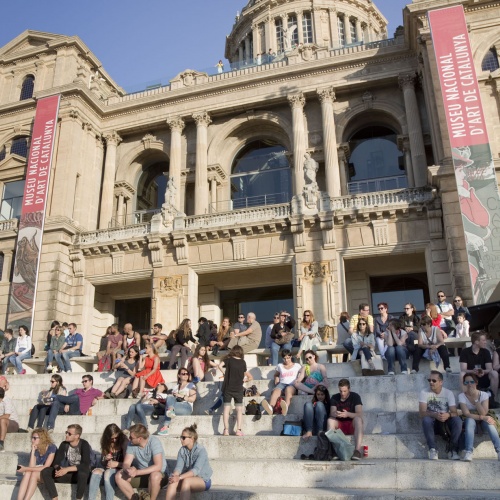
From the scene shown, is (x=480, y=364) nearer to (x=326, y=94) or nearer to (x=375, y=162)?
(x=375, y=162)

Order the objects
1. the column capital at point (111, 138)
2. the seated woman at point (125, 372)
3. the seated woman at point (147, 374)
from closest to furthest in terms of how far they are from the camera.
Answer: the seated woman at point (147, 374), the seated woman at point (125, 372), the column capital at point (111, 138)

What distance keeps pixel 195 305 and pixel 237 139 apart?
1057cm

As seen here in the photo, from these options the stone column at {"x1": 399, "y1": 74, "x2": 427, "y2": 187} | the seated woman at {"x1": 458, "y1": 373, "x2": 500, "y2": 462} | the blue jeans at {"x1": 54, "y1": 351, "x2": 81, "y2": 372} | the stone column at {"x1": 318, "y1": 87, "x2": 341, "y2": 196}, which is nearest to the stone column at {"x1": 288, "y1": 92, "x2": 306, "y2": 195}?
the stone column at {"x1": 318, "y1": 87, "x2": 341, "y2": 196}

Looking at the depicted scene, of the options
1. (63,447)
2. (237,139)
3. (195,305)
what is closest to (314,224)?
(195,305)

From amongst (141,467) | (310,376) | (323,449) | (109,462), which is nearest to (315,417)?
(323,449)

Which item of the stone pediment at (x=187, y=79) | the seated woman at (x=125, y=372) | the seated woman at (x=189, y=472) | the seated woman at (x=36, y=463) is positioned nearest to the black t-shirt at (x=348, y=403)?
the seated woman at (x=189, y=472)

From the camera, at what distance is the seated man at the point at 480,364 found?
9.94 metres

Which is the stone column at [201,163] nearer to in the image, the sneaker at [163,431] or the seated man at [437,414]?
the sneaker at [163,431]

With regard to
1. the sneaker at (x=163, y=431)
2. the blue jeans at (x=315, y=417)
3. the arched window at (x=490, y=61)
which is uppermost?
the arched window at (x=490, y=61)

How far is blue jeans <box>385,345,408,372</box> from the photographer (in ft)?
39.7

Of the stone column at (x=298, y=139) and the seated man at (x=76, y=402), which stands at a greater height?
the stone column at (x=298, y=139)

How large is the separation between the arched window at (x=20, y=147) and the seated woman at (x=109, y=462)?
25717 millimetres

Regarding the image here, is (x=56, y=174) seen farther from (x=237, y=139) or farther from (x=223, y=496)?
(x=223, y=496)

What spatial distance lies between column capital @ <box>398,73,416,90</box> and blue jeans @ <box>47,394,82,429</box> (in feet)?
71.6
